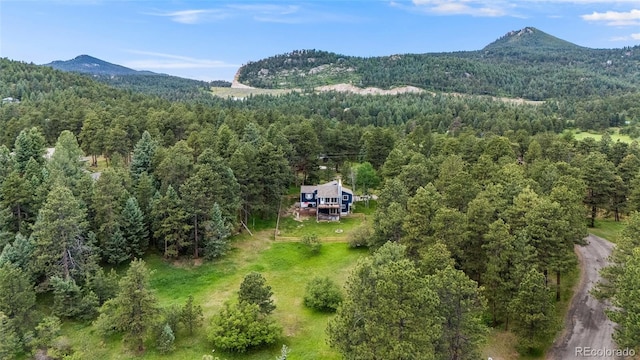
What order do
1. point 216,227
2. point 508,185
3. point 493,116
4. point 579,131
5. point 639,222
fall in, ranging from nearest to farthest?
point 639,222
point 508,185
point 216,227
point 579,131
point 493,116

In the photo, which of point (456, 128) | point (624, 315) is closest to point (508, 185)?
point (624, 315)

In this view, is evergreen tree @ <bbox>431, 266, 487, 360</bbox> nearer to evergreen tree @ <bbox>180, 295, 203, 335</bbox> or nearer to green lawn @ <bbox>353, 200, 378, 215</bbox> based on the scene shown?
evergreen tree @ <bbox>180, 295, 203, 335</bbox>

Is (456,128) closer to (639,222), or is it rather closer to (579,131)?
(579,131)

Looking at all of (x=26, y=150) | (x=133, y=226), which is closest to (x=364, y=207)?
(x=133, y=226)

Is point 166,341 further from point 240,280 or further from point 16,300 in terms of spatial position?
point 240,280

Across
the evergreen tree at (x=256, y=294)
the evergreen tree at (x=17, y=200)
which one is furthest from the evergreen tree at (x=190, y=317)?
the evergreen tree at (x=17, y=200)

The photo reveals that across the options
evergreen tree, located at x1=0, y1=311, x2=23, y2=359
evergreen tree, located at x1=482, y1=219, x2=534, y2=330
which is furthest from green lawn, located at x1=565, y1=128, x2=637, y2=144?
evergreen tree, located at x1=0, y1=311, x2=23, y2=359
